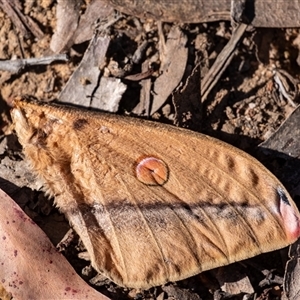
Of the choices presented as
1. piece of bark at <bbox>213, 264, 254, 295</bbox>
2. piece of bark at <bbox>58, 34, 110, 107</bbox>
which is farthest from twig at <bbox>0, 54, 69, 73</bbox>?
piece of bark at <bbox>213, 264, 254, 295</bbox>

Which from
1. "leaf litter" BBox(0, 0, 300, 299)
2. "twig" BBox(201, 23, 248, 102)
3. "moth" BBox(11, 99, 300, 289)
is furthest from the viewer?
"twig" BBox(201, 23, 248, 102)

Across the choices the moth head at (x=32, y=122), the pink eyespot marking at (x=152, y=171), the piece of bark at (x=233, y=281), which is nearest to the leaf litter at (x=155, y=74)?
the moth head at (x=32, y=122)

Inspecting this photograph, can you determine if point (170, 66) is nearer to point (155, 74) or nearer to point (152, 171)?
point (155, 74)

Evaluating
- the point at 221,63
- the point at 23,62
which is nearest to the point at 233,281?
the point at 221,63

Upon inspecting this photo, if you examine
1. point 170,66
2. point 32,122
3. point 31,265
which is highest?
point 170,66

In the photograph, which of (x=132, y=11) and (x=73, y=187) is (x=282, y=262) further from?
(x=132, y=11)

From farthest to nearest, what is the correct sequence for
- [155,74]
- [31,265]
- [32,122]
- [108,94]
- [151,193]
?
[155,74] < [108,94] < [32,122] < [31,265] < [151,193]

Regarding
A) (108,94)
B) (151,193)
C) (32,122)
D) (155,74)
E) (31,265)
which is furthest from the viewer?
(155,74)

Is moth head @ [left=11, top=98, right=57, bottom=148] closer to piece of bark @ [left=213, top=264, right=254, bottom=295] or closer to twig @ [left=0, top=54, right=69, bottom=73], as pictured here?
twig @ [left=0, top=54, right=69, bottom=73]
